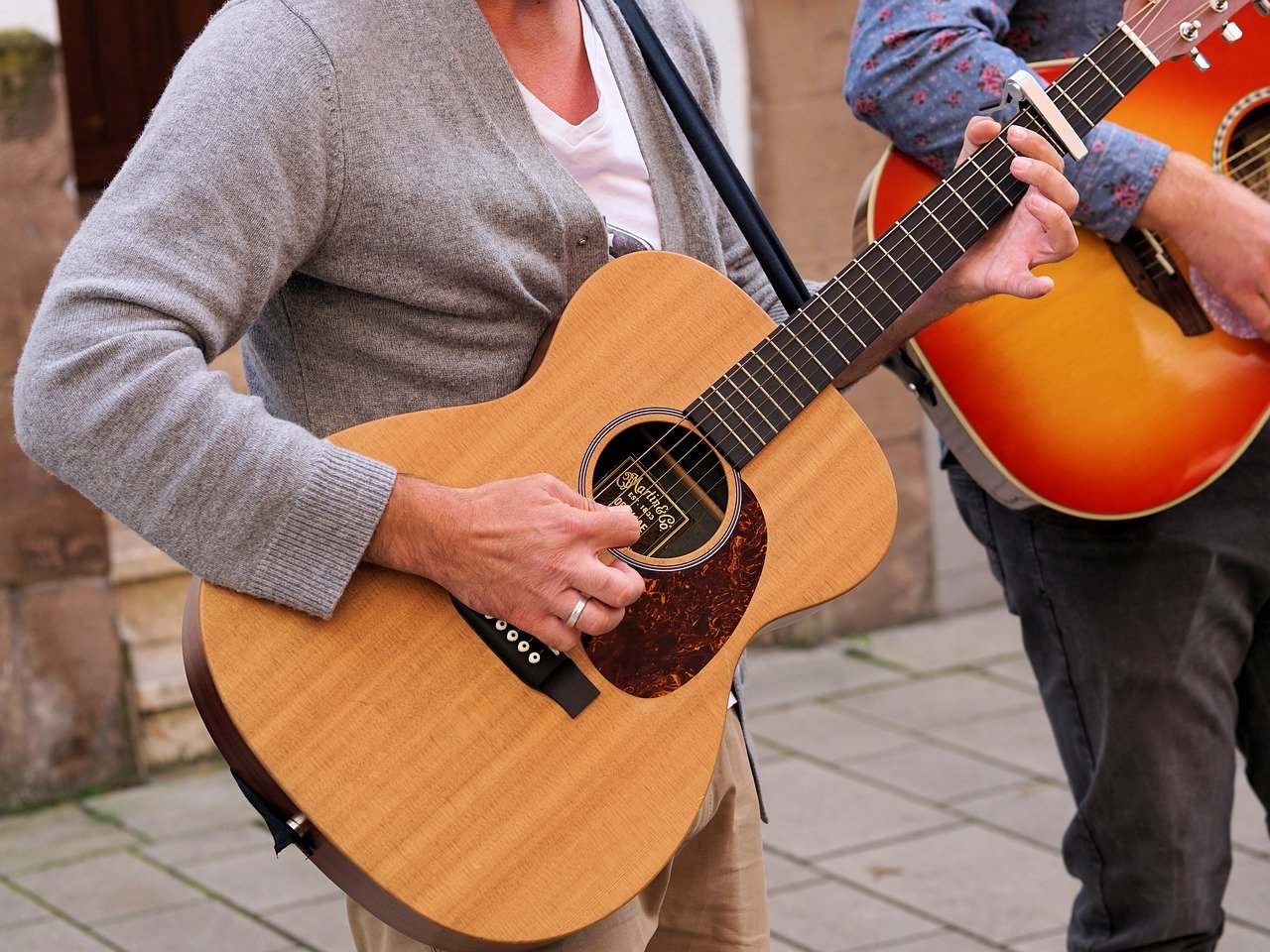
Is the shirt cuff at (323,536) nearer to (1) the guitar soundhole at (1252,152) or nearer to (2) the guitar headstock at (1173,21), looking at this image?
(2) the guitar headstock at (1173,21)

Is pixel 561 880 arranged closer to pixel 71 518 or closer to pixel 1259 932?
pixel 1259 932

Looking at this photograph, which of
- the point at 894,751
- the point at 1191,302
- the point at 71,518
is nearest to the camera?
the point at 1191,302

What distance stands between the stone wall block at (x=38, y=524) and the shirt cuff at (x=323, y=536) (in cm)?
259

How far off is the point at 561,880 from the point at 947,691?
3.36 metres

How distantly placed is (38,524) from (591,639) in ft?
8.93

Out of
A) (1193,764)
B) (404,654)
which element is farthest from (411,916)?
(1193,764)

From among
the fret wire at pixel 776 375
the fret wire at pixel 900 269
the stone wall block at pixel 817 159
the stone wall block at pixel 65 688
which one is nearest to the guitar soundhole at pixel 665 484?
the fret wire at pixel 776 375

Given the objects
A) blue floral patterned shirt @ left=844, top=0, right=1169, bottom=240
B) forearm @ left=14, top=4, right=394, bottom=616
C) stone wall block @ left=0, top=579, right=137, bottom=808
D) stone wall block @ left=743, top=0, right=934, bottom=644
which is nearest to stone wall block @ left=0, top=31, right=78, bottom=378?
stone wall block @ left=0, top=579, right=137, bottom=808

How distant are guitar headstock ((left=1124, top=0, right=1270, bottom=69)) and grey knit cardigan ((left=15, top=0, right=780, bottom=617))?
2.68 feet

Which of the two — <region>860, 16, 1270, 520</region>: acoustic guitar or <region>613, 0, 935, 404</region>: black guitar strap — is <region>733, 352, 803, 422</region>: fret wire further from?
<region>860, 16, 1270, 520</region>: acoustic guitar

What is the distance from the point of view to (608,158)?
1871 millimetres

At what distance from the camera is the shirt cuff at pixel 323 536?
158cm

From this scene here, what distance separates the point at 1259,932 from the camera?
10.8ft

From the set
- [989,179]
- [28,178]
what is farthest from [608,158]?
[28,178]
